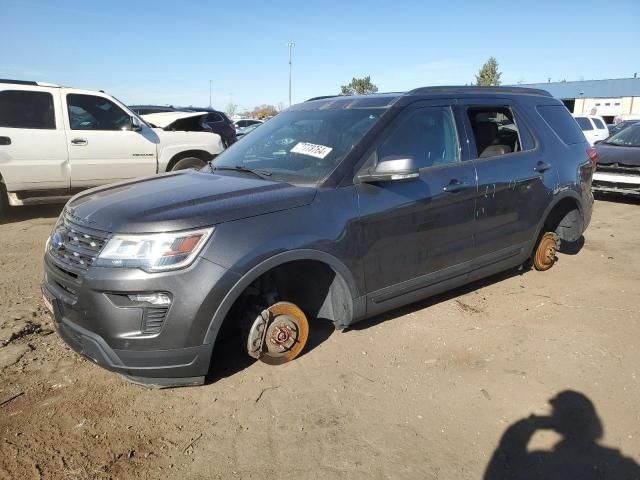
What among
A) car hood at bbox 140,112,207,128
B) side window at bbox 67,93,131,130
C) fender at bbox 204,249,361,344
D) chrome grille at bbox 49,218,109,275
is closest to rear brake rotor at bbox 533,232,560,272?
fender at bbox 204,249,361,344

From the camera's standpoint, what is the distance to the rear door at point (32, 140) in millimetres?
6715

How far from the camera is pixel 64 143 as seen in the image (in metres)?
7.00

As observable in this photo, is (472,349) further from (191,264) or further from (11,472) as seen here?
(11,472)

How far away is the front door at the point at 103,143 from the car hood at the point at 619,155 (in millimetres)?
8455

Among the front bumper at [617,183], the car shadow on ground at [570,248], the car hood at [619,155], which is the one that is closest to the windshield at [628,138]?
the car hood at [619,155]

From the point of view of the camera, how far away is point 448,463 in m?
2.37

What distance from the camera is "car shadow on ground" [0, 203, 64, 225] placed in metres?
7.29

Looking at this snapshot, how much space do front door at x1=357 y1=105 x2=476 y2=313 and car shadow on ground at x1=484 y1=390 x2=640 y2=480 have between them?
1193 mm

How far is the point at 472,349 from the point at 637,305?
6.09 ft

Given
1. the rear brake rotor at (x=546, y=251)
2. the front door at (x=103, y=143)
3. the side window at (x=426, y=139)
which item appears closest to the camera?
the side window at (x=426, y=139)

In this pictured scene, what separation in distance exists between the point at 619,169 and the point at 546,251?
575 cm

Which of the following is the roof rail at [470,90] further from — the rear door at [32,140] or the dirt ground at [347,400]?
the rear door at [32,140]

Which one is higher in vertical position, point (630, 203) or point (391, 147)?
point (391, 147)

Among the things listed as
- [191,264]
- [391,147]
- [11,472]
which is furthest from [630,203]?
[11,472]
